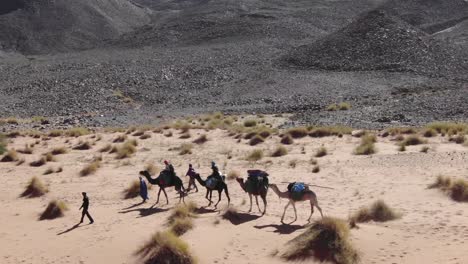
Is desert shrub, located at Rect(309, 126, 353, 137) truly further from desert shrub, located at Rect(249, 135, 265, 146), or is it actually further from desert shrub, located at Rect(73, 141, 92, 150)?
desert shrub, located at Rect(73, 141, 92, 150)

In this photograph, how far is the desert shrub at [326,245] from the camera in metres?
11.4

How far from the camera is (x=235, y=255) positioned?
12297 millimetres

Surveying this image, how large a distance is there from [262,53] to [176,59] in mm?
11299

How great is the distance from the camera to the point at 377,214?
14070 mm

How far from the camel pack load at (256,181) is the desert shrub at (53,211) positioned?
18.4 ft

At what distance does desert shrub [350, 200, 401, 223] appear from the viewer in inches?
549

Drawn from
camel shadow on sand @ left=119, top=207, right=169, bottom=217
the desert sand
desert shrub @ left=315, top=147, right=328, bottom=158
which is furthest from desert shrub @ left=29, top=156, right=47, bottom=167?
desert shrub @ left=315, top=147, right=328, bottom=158

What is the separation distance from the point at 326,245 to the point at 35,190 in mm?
11694

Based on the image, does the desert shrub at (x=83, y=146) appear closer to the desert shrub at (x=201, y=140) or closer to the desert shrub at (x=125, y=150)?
the desert shrub at (x=125, y=150)

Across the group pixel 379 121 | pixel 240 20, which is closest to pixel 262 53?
pixel 240 20

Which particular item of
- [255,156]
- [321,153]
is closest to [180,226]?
[255,156]

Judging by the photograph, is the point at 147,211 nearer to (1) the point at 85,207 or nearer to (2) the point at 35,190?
(1) the point at 85,207

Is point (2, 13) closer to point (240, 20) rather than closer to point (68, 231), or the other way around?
point (240, 20)

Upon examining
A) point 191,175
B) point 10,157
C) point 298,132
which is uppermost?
point 298,132
